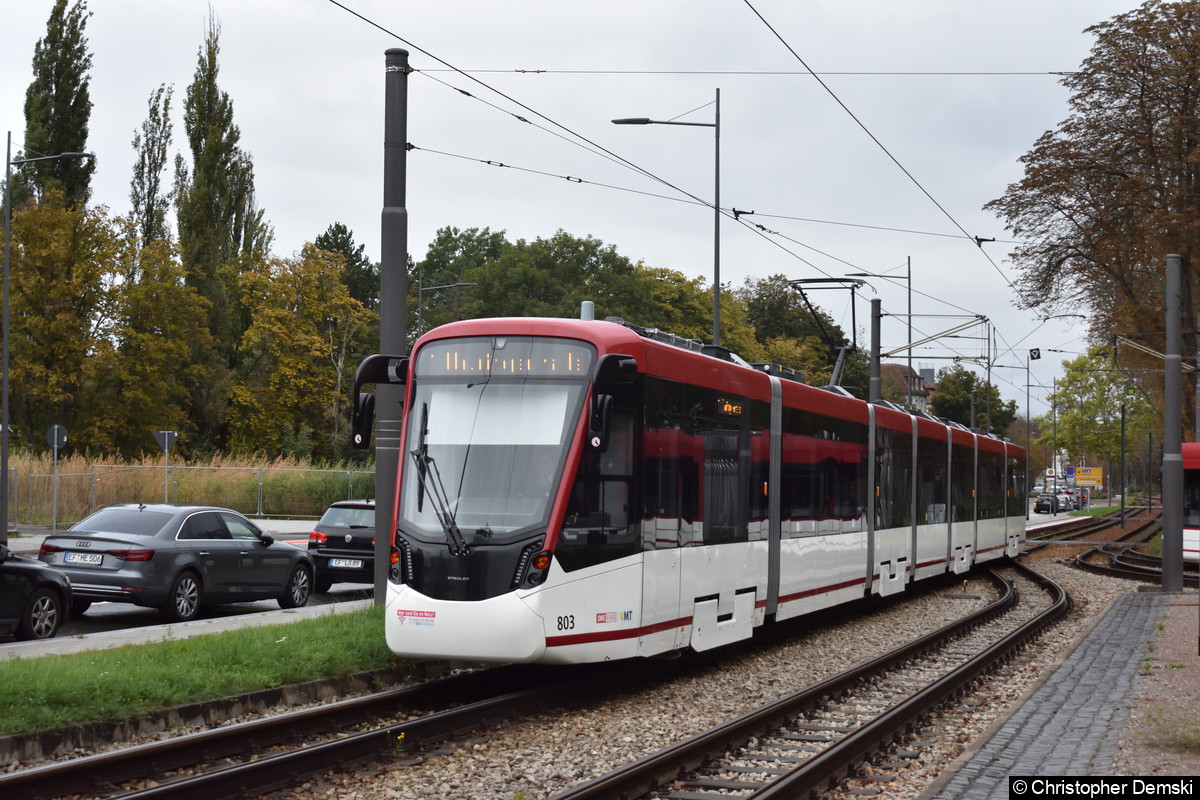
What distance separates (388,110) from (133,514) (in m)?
6.17

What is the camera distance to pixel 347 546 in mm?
21266

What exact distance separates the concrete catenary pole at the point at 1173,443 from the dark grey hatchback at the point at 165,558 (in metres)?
16.1

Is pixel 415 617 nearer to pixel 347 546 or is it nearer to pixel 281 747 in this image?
pixel 281 747

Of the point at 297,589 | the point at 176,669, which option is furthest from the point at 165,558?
the point at 176,669

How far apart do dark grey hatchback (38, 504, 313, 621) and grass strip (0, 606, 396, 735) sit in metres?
3.13

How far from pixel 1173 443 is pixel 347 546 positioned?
1481cm

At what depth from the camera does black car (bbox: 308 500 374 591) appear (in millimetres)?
21172

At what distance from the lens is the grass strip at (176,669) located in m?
9.09

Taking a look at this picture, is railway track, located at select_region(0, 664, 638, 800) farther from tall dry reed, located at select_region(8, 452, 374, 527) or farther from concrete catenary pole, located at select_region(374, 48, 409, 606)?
tall dry reed, located at select_region(8, 452, 374, 527)

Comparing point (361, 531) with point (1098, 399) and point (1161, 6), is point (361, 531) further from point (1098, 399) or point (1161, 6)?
point (1098, 399)

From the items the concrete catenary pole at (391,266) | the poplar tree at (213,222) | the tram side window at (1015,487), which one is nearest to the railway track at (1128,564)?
the tram side window at (1015,487)

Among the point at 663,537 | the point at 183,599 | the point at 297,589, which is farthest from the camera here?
the point at 297,589

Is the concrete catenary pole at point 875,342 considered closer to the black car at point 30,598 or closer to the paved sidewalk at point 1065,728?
the paved sidewalk at point 1065,728

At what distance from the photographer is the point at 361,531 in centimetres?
2117
